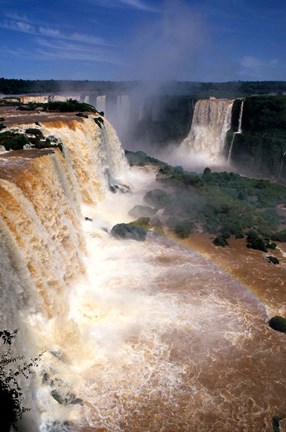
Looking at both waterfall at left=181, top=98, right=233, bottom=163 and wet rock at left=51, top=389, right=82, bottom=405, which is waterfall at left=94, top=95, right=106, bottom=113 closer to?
waterfall at left=181, top=98, right=233, bottom=163

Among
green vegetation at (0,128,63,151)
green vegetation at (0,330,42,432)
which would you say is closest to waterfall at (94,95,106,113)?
green vegetation at (0,128,63,151)

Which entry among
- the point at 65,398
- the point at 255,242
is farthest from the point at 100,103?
the point at 65,398

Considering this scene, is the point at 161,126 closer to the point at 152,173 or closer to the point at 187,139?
the point at 187,139

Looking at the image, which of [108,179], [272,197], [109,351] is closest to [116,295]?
[109,351]

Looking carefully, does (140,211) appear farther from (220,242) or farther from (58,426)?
(58,426)

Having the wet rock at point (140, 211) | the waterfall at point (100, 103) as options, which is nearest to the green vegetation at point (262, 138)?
the waterfall at point (100, 103)

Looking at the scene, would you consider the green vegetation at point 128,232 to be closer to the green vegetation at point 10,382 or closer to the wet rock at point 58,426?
the green vegetation at point 10,382
